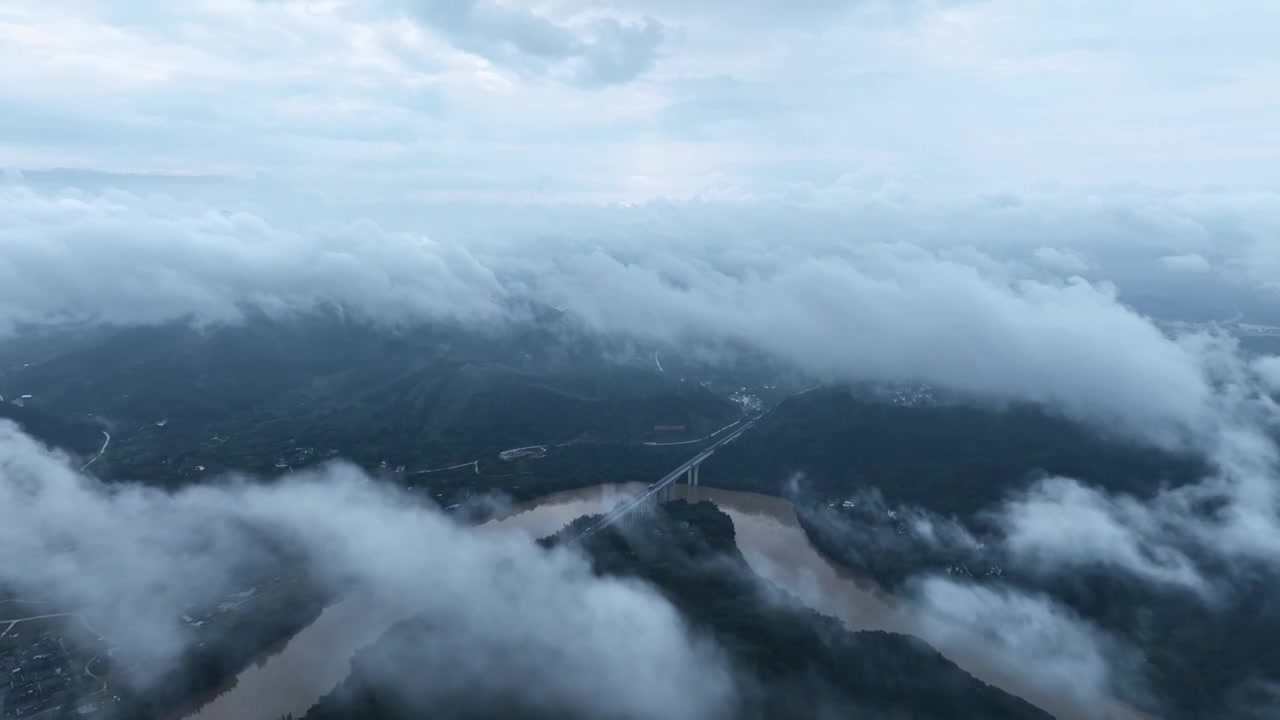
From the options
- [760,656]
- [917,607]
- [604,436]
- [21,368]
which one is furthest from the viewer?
[21,368]

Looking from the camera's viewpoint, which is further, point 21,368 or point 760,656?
point 21,368

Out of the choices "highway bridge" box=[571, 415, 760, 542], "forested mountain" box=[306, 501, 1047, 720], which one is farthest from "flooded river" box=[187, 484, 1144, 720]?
"forested mountain" box=[306, 501, 1047, 720]

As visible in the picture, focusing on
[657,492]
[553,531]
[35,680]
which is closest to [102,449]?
[35,680]

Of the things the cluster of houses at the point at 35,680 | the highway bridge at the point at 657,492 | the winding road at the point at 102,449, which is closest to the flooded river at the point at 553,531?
the highway bridge at the point at 657,492

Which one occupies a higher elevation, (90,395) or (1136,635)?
(1136,635)

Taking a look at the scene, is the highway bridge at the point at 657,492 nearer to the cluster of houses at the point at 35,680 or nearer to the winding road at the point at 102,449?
the cluster of houses at the point at 35,680

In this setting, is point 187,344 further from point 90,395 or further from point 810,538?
point 810,538

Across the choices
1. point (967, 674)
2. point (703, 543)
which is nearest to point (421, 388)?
point (703, 543)
